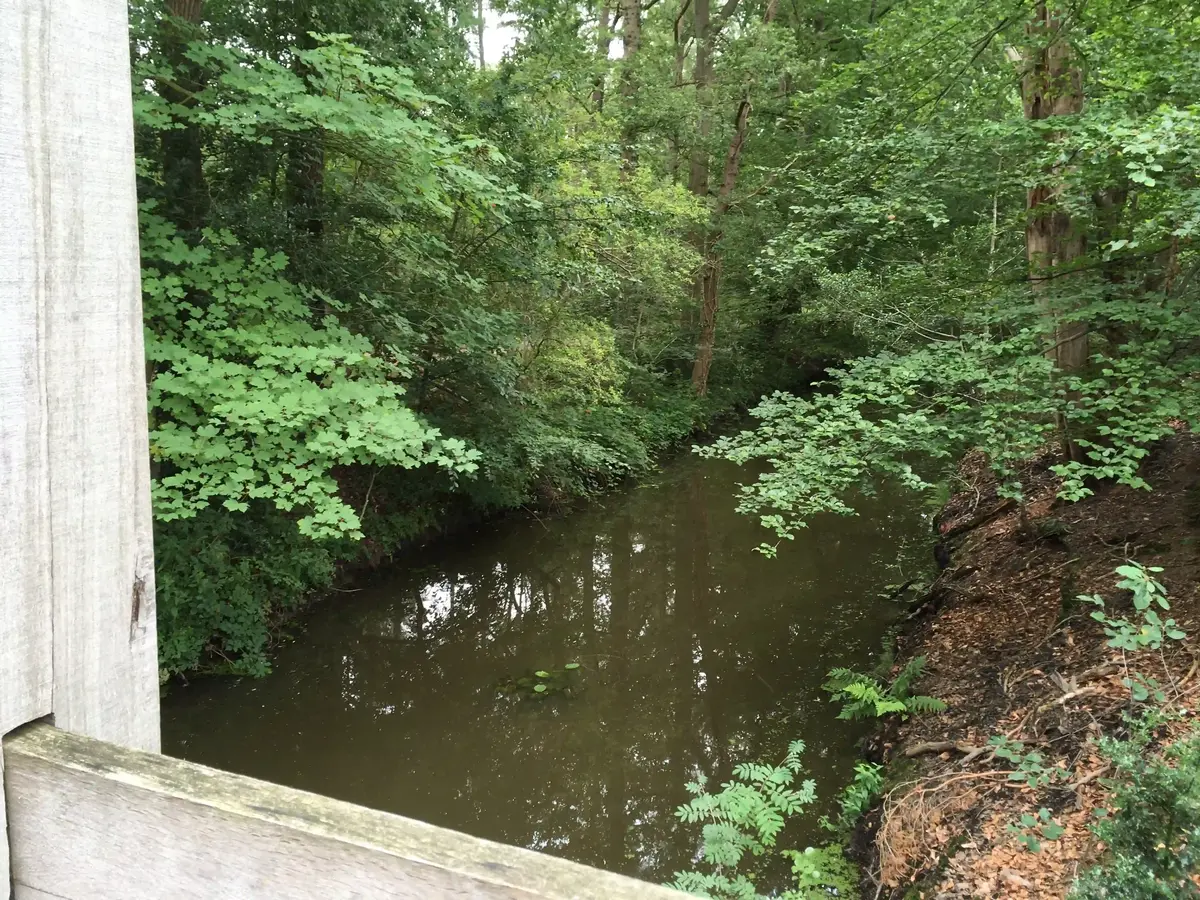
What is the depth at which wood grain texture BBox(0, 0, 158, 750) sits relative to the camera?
0.85 metres

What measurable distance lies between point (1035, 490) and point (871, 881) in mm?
4882

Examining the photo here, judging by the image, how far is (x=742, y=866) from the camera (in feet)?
13.9

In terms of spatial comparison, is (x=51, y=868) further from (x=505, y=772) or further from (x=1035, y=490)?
(x=1035, y=490)

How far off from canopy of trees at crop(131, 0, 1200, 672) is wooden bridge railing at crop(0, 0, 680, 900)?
109 inches

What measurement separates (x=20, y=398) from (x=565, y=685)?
20.1 ft

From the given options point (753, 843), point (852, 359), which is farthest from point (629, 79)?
point (753, 843)

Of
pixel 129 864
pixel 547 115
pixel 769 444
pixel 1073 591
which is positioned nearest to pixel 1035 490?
pixel 1073 591

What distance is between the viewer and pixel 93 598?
0.96 meters

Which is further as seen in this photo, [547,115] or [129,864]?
[547,115]

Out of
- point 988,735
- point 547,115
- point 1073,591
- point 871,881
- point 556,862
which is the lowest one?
point 871,881

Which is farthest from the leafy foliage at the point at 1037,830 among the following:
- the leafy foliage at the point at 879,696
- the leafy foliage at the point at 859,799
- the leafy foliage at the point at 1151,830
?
the leafy foliage at the point at 879,696

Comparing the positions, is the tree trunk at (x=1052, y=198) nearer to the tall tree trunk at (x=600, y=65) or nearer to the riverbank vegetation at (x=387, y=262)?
the riverbank vegetation at (x=387, y=262)

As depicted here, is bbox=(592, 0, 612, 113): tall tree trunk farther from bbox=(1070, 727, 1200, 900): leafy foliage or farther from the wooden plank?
the wooden plank

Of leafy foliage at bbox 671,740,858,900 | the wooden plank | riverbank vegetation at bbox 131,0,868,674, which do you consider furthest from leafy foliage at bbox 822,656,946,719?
the wooden plank
